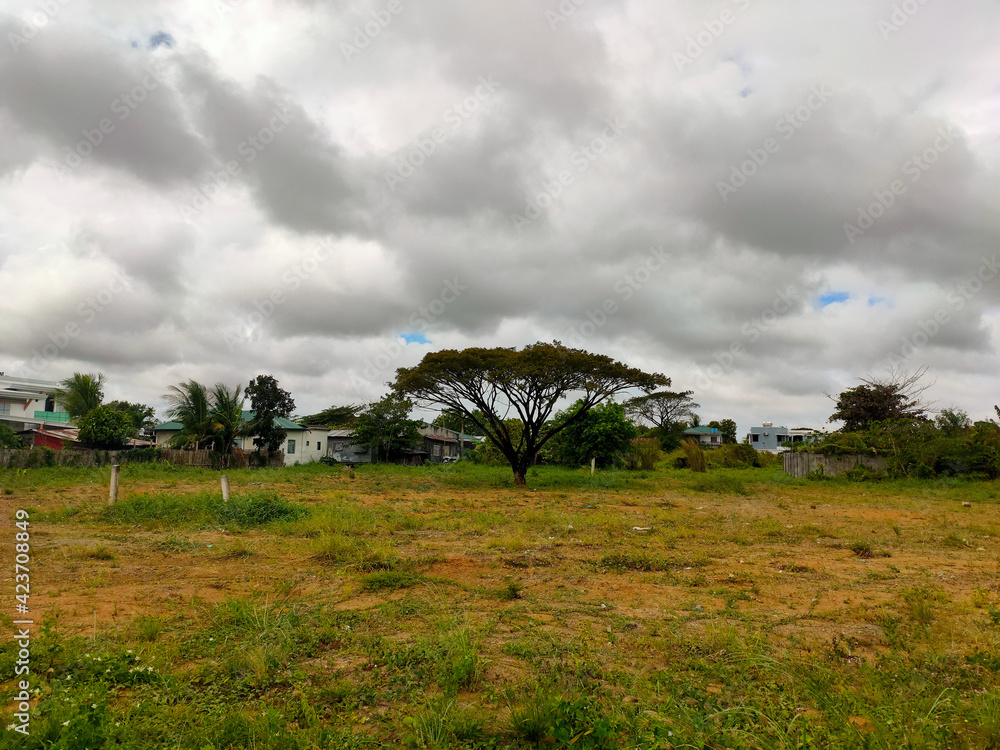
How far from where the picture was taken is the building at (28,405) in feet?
149

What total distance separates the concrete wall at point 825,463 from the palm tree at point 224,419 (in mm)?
28296

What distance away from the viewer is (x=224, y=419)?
30000 millimetres

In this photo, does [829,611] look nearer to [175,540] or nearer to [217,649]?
[217,649]

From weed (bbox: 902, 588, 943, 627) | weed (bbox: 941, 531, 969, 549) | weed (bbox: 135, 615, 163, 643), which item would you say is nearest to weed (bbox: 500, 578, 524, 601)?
weed (bbox: 135, 615, 163, 643)

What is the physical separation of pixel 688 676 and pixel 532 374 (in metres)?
17.4

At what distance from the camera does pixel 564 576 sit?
7039 millimetres

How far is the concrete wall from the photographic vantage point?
25.0 meters

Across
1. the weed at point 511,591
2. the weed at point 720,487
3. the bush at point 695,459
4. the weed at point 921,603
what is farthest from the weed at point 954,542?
the bush at point 695,459

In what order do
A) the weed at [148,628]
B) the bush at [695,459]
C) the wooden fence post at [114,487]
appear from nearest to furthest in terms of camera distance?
the weed at [148,628], the wooden fence post at [114,487], the bush at [695,459]

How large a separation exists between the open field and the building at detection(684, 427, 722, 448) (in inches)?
2327

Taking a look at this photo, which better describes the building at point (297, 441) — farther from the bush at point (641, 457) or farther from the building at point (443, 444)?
the bush at point (641, 457)

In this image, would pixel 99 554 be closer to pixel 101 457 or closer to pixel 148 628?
pixel 148 628

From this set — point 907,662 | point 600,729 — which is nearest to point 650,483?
point 907,662

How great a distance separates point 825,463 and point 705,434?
43646mm
